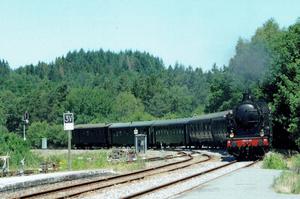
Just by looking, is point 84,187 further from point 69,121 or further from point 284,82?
point 284,82

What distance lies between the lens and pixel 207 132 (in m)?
44.2

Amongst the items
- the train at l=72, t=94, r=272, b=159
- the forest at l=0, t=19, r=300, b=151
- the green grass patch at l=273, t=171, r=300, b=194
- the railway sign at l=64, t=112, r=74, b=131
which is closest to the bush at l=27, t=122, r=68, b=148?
the forest at l=0, t=19, r=300, b=151

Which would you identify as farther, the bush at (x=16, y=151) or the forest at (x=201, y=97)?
the bush at (x=16, y=151)

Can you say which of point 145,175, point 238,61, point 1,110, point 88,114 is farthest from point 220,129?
point 1,110

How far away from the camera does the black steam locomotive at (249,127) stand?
2933 cm

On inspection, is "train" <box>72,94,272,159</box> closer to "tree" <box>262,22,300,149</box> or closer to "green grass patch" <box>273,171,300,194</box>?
"tree" <box>262,22,300,149</box>

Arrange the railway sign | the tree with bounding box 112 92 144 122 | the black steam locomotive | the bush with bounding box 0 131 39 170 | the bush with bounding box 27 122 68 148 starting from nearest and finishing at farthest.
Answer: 1. the railway sign
2. the black steam locomotive
3. the bush with bounding box 0 131 39 170
4. the bush with bounding box 27 122 68 148
5. the tree with bounding box 112 92 144 122

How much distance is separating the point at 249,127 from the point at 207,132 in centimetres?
1449

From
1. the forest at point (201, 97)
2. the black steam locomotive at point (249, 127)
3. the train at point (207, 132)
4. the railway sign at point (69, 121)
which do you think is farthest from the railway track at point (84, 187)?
the forest at point (201, 97)

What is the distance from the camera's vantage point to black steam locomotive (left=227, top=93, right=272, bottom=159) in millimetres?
29328

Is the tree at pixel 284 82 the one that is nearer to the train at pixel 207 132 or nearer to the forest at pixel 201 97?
the forest at pixel 201 97

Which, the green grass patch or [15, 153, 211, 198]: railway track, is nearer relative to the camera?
the green grass patch

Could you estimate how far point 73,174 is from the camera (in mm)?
21797

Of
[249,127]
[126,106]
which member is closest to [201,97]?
[126,106]
